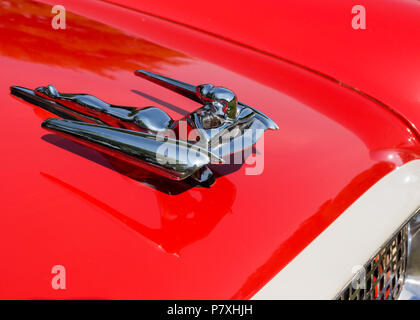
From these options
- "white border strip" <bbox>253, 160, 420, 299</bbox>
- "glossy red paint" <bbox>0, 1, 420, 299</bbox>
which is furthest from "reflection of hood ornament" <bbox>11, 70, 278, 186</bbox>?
"white border strip" <bbox>253, 160, 420, 299</bbox>

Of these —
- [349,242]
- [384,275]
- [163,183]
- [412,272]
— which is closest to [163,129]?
[163,183]

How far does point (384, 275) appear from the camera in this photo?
76 cm

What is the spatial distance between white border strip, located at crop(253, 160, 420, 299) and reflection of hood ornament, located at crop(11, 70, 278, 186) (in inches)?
6.1

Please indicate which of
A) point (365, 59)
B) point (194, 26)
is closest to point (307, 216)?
point (365, 59)

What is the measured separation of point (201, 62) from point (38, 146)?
0.43 meters

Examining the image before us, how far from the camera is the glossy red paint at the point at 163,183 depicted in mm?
487

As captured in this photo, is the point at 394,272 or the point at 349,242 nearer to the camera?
the point at 349,242

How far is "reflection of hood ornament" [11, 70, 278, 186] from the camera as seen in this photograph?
550 millimetres

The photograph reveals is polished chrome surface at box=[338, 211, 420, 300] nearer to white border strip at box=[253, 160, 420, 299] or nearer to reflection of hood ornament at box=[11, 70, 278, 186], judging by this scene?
white border strip at box=[253, 160, 420, 299]

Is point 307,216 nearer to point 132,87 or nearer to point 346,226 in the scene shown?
point 346,226

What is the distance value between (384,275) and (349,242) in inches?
8.7

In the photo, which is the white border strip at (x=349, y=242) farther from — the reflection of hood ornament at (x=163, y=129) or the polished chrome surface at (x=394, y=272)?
the reflection of hood ornament at (x=163, y=129)

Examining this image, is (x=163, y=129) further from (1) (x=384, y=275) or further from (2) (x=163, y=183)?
(1) (x=384, y=275)

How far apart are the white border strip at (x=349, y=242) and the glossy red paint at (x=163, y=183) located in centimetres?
1
